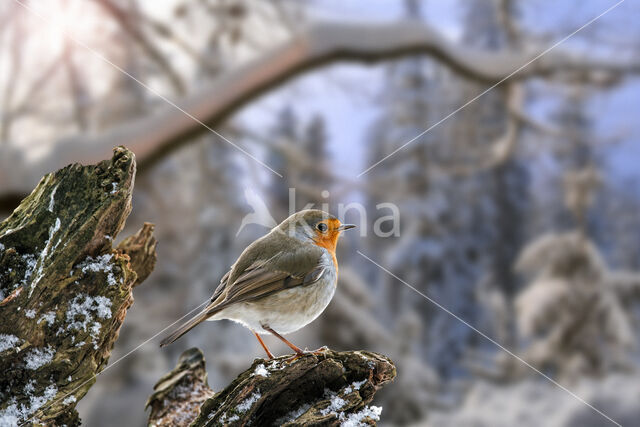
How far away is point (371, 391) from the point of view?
145cm

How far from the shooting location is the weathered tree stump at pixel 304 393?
1.36 m

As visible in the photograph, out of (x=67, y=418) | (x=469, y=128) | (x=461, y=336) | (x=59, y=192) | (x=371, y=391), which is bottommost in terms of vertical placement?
(x=461, y=336)

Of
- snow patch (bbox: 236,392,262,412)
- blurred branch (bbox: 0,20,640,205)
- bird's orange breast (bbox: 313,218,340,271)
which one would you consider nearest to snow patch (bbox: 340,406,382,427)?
snow patch (bbox: 236,392,262,412)

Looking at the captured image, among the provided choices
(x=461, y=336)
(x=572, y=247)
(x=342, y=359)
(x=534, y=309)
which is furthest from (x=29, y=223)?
(x=461, y=336)

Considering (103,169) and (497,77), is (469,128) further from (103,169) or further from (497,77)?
(103,169)

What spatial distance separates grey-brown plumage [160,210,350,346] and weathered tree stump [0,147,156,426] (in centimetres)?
31

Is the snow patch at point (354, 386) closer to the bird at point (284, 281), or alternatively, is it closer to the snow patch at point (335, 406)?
the snow patch at point (335, 406)

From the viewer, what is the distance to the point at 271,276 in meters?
1.72

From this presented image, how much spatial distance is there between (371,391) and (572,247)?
4.65 metres

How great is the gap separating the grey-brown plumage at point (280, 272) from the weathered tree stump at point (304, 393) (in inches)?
9.6

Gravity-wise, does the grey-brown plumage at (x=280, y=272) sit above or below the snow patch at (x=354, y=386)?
A: above

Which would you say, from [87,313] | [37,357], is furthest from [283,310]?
[37,357]

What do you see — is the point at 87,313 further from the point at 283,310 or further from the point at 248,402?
the point at 283,310

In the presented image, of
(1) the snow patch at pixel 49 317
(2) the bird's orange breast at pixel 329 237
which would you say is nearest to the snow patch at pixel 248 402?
(1) the snow patch at pixel 49 317
